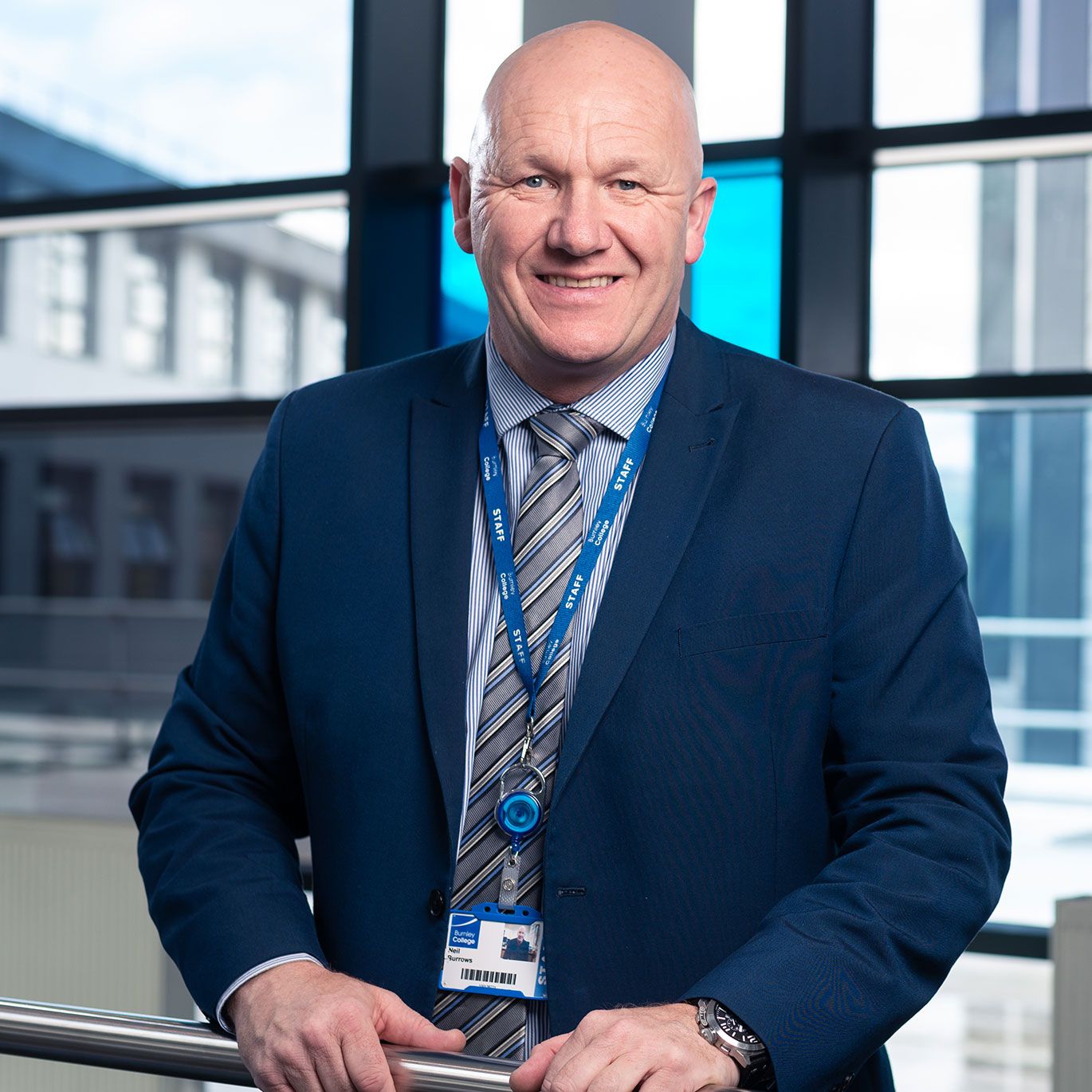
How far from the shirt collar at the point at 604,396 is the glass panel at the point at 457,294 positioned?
2375 mm

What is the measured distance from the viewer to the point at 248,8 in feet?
14.3

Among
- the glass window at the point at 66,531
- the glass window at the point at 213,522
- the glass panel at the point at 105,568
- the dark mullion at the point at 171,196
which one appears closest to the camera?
the dark mullion at the point at 171,196

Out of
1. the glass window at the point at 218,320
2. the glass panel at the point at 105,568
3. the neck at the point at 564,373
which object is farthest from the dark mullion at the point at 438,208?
the glass panel at the point at 105,568

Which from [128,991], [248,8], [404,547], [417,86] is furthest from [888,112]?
[128,991]

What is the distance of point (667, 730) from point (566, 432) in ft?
1.24

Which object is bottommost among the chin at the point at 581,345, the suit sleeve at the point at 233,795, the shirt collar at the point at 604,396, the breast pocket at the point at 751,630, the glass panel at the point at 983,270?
the suit sleeve at the point at 233,795

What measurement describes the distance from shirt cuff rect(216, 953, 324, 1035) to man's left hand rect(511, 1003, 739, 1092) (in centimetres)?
35

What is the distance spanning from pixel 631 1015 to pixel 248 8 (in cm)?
402

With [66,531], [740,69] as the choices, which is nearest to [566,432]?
[740,69]

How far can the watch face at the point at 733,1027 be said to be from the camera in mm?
1168

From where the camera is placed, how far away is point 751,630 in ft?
4.72

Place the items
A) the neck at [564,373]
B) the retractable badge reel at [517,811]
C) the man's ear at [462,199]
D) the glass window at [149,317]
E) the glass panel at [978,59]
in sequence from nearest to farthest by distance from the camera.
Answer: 1. the retractable badge reel at [517,811]
2. the neck at [564,373]
3. the man's ear at [462,199]
4. the glass panel at [978,59]
5. the glass window at [149,317]

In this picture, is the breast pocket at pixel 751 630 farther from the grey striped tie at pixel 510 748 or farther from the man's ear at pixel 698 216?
the man's ear at pixel 698 216

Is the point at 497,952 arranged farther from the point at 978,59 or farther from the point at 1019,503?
the point at 1019,503
